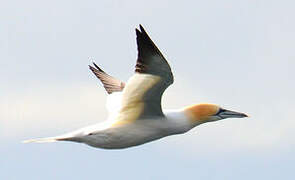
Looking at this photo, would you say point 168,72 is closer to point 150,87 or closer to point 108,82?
point 150,87

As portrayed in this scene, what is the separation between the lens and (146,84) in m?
19.4

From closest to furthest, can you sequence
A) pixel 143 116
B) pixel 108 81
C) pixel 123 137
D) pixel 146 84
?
pixel 146 84
pixel 123 137
pixel 143 116
pixel 108 81

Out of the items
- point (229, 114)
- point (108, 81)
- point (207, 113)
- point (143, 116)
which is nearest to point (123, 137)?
point (143, 116)

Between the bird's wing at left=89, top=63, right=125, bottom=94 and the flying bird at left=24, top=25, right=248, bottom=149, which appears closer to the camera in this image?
the flying bird at left=24, top=25, right=248, bottom=149

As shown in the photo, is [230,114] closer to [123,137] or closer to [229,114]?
[229,114]

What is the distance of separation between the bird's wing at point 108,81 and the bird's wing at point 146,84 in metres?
3.05

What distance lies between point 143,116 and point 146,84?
0.98 meters

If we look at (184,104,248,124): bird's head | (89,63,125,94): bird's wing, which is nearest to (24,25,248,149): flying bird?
(184,104,248,124): bird's head

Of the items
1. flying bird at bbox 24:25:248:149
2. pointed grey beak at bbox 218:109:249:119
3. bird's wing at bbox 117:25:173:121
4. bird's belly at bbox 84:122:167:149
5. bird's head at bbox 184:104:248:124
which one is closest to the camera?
bird's wing at bbox 117:25:173:121

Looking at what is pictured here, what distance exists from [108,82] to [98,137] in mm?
4261

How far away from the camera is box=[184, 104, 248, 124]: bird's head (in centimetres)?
2075

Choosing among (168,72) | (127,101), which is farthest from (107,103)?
(168,72)

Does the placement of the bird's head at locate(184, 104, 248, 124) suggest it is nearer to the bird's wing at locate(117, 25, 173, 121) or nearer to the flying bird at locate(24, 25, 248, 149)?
the flying bird at locate(24, 25, 248, 149)

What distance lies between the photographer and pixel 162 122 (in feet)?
66.3
